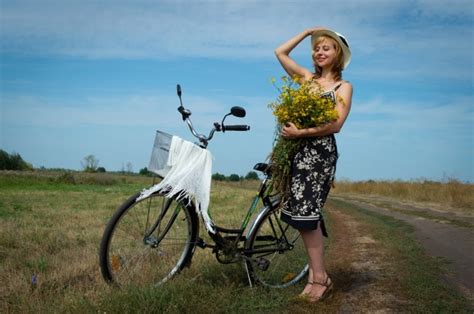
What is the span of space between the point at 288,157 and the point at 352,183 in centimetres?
3105

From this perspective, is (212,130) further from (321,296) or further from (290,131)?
(321,296)

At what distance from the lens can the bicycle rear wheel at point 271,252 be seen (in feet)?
16.5

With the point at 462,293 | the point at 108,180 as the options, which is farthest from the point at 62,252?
the point at 108,180

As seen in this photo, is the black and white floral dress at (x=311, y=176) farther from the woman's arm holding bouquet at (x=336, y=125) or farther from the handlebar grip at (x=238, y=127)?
the handlebar grip at (x=238, y=127)

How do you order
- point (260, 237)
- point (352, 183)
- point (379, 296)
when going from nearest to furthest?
point (379, 296) → point (260, 237) → point (352, 183)

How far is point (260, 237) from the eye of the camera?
16.8 feet

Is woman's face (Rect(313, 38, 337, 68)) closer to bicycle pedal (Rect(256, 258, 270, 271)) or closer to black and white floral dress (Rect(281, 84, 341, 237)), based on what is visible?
black and white floral dress (Rect(281, 84, 341, 237))

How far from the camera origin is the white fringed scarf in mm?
4387

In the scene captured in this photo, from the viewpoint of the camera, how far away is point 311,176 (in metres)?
4.49

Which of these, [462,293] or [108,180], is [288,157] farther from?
[108,180]

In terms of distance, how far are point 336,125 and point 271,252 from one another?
5.36 ft

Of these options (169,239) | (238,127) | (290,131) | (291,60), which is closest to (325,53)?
(291,60)

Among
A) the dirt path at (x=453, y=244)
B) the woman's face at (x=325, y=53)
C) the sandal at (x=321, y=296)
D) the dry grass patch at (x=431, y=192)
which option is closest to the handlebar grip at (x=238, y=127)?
the woman's face at (x=325, y=53)

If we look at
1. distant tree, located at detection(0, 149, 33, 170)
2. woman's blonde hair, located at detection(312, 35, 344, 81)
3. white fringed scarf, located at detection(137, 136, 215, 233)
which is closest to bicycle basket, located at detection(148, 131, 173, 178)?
white fringed scarf, located at detection(137, 136, 215, 233)
